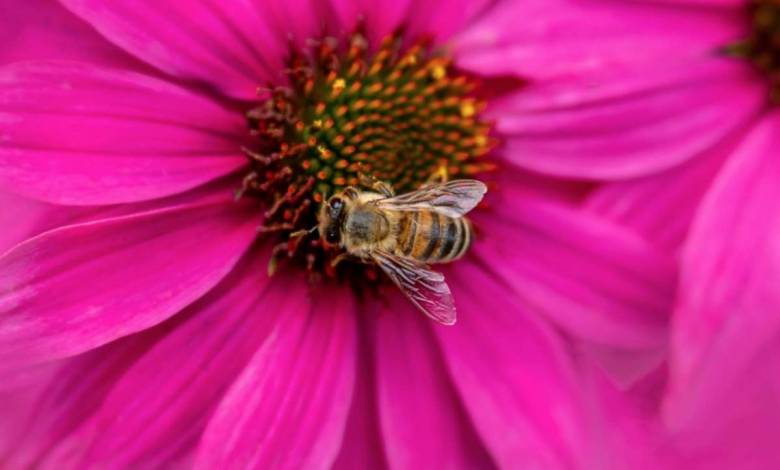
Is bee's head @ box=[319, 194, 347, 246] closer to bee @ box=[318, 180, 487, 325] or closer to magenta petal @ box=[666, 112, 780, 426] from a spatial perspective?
bee @ box=[318, 180, 487, 325]

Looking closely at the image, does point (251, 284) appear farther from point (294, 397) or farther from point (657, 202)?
point (657, 202)

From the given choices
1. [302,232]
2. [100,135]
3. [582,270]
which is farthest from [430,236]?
[100,135]

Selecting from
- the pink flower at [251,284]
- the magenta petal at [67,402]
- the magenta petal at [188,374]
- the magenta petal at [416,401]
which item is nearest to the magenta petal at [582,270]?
the pink flower at [251,284]

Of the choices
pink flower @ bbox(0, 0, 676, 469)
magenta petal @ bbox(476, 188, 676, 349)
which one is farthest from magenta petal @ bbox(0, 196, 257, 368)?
magenta petal @ bbox(476, 188, 676, 349)

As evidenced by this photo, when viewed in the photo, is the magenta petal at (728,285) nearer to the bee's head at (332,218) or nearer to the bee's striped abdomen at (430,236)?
the bee's striped abdomen at (430,236)

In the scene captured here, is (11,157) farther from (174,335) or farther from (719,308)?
(719,308)

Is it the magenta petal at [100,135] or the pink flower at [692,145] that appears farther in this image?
the pink flower at [692,145]
